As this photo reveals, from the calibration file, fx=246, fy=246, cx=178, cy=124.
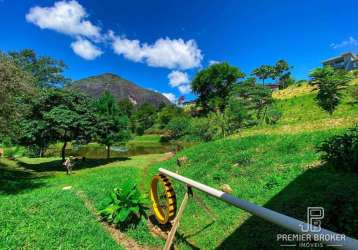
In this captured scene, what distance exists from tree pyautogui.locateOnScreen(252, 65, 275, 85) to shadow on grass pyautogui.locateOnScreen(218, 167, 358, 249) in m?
64.5

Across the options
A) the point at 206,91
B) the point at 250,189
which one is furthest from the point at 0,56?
the point at 206,91

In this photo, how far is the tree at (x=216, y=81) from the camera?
206ft

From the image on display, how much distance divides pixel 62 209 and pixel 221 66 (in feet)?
197

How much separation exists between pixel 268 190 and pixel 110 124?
20173mm

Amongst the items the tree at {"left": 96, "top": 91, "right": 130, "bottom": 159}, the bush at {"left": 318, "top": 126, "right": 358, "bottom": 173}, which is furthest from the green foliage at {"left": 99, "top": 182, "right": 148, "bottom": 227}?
the tree at {"left": 96, "top": 91, "right": 130, "bottom": 159}

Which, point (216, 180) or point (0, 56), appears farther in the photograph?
point (0, 56)

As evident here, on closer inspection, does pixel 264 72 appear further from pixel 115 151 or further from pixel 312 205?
pixel 312 205

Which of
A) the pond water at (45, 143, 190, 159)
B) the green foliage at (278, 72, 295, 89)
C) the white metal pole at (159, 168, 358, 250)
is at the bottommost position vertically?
the pond water at (45, 143, 190, 159)

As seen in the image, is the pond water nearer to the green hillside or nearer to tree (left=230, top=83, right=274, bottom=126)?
tree (left=230, top=83, right=274, bottom=126)

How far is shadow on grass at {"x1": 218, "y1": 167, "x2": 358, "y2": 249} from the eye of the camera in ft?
16.6

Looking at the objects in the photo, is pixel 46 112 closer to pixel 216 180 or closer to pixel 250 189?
pixel 216 180

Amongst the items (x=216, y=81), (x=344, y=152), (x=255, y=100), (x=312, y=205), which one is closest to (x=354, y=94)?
(x=255, y=100)

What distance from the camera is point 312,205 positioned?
20.0 feet

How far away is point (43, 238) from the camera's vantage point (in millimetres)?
6070
